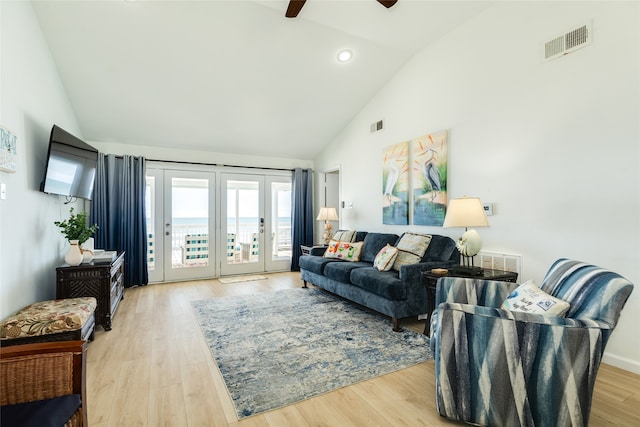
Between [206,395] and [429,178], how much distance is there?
3191mm

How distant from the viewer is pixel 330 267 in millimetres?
4027

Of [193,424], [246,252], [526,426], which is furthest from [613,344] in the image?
[246,252]

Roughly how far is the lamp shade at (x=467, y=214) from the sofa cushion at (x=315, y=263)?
6.33 feet

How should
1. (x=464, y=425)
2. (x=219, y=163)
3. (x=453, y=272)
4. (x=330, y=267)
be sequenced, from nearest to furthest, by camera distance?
(x=464, y=425) < (x=453, y=272) < (x=330, y=267) < (x=219, y=163)

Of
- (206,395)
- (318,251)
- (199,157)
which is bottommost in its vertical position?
(206,395)

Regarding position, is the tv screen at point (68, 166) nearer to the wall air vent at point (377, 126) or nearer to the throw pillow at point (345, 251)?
the throw pillow at point (345, 251)

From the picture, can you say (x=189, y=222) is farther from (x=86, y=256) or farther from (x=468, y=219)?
(x=468, y=219)

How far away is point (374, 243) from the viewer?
432cm

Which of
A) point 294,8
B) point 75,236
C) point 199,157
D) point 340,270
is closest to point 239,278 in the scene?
point 199,157

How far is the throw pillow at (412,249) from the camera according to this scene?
137 inches

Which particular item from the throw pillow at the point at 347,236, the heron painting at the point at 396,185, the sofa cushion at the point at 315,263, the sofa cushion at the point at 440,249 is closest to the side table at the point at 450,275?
the sofa cushion at the point at 440,249

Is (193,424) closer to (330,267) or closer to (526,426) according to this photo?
(526,426)

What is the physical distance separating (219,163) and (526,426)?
17.4 feet

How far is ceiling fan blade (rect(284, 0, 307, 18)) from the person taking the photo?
114 inches
